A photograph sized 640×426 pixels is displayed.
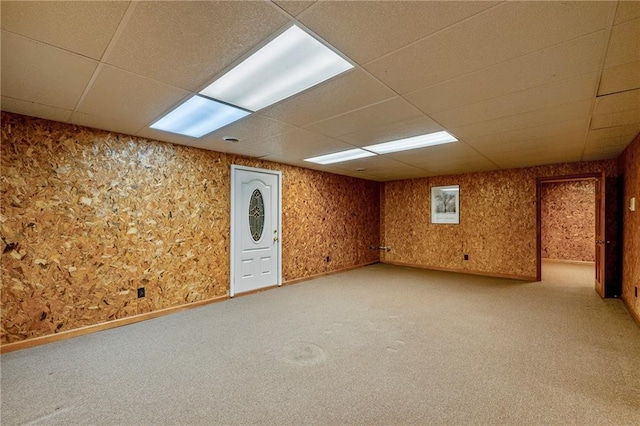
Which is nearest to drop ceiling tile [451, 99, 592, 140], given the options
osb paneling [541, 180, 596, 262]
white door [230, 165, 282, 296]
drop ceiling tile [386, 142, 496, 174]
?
drop ceiling tile [386, 142, 496, 174]

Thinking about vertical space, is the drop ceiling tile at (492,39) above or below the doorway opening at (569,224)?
above

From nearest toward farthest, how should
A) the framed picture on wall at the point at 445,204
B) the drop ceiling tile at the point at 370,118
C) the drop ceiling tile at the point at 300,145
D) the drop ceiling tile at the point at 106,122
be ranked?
1. the drop ceiling tile at the point at 370,118
2. the drop ceiling tile at the point at 106,122
3. the drop ceiling tile at the point at 300,145
4. the framed picture on wall at the point at 445,204

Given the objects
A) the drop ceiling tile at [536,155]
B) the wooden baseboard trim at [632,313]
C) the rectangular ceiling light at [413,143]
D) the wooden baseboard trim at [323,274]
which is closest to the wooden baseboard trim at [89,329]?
the wooden baseboard trim at [323,274]

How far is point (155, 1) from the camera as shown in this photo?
136cm

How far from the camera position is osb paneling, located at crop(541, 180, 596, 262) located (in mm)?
7566

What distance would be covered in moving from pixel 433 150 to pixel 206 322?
12.9 feet

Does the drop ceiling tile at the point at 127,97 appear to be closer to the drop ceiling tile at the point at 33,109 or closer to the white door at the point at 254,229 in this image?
the drop ceiling tile at the point at 33,109

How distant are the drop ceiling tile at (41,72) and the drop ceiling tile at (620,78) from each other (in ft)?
11.4

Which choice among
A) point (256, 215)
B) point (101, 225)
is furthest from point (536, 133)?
point (101, 225)

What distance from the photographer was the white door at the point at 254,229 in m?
4.65

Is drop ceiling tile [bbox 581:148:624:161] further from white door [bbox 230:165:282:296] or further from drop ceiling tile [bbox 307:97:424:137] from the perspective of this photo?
white door [bbox 230:165:282:296]

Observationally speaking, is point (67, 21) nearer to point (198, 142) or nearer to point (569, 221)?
point (198, 142)

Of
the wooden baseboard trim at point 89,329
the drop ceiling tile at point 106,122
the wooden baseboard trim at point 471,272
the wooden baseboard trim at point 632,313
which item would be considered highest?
the drop ceiling tile at point 106,122

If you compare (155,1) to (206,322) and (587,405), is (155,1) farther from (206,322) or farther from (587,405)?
(587,405)
